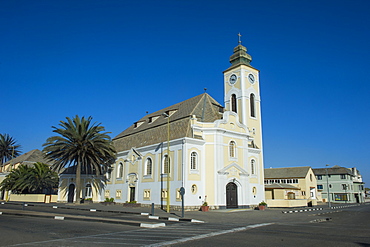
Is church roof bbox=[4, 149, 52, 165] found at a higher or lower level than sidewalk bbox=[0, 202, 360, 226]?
higher

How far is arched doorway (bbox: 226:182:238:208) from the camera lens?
113ft

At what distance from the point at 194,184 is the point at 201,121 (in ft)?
25.2

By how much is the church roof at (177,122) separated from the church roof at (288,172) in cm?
3420

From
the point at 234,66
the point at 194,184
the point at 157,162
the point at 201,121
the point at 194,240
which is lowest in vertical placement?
the point at 194,240

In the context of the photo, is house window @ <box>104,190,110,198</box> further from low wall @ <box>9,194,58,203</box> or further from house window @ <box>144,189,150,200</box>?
house window @ <box>144,189,150,200</box>

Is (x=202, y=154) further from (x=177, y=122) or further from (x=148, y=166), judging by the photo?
(x=148, y=166)

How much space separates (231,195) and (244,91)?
14.8 meters

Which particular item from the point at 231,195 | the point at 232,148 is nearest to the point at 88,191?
the point at 231,195

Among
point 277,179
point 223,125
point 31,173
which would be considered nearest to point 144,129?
point 223,125

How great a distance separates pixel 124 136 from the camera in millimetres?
48406

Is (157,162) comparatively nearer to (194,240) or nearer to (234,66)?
(234,66)

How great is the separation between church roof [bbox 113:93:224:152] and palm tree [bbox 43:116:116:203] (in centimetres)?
440

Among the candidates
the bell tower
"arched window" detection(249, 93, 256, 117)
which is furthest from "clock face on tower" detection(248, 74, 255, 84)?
"arched window" detection(249, 93, 256, 117)

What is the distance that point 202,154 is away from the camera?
34.4 meters
